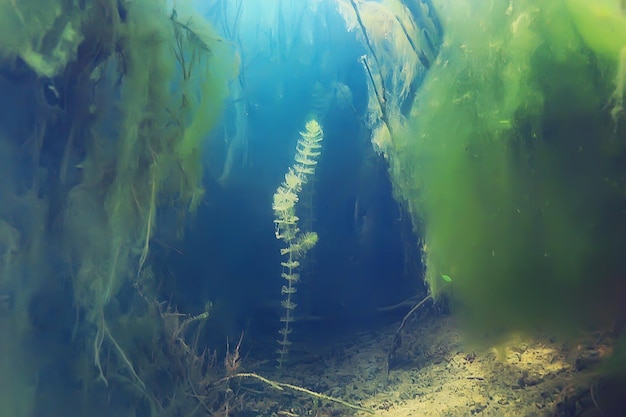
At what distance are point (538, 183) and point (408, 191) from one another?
0.60m

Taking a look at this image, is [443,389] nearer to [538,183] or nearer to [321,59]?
[538,183]

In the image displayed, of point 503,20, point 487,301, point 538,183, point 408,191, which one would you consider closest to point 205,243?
point 408,191

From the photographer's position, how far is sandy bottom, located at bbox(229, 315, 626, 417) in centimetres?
206

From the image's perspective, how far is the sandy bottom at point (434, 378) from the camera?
6.75ft

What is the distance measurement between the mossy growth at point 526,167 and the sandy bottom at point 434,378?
0.12 meters

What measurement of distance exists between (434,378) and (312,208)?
3.33ft

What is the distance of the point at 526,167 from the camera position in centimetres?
207

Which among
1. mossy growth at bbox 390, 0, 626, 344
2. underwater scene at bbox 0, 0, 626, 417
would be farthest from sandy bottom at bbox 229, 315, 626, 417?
mossy growth at bbox 390, 0, 626, 344

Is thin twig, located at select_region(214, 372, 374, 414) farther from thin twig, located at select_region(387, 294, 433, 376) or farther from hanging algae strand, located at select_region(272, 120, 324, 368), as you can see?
thin twig, located at select_region(387, 294, 433, 376)

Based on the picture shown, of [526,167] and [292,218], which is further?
[292,218]

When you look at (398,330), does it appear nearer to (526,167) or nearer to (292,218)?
(292,218)

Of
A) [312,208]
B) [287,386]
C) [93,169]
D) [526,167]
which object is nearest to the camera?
[93,169]

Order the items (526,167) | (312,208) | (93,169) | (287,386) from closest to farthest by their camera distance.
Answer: (93,169) < (526,167) < (287,386) < (312,208)

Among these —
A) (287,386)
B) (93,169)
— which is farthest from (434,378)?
(93,169)
